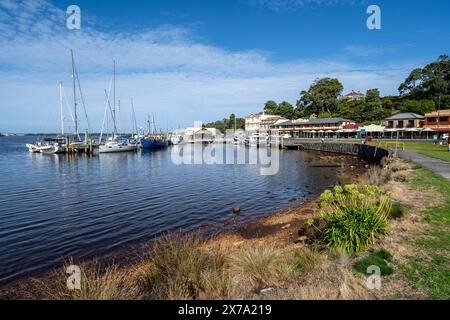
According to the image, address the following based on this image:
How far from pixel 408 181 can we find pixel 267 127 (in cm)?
11624

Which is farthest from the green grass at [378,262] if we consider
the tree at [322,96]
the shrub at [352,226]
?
the tree at [322,96]

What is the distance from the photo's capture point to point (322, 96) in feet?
358

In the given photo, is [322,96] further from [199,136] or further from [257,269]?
[257,269]

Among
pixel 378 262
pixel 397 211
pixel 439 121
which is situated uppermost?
pixel 439 121

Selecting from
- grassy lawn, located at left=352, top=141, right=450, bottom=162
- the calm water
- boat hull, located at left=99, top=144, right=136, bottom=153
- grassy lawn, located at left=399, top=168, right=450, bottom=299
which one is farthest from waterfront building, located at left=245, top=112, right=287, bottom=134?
grassy lawn, located at left=399, top=168, right=450, bottom=299

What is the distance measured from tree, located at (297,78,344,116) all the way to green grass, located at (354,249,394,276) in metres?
109

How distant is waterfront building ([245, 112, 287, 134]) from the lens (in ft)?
429

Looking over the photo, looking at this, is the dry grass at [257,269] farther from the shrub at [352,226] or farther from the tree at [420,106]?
the tree at [420,106]

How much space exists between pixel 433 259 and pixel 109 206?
18.0 meters

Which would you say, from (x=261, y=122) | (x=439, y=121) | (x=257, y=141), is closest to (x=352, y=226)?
(x=439, y=121)

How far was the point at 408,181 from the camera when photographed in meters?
17.1

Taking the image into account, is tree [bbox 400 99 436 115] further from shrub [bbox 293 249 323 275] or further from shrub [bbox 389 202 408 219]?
shrub [bbox 293 249 323 275]
